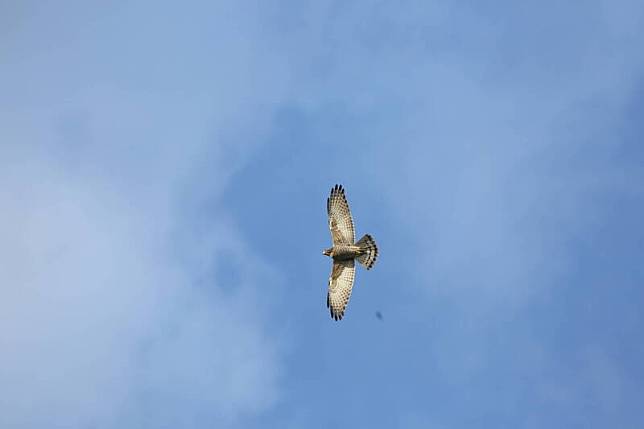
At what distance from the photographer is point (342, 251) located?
32.2 meters

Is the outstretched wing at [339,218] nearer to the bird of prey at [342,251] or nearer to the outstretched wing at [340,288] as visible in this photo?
the bird of prey at [342,251]

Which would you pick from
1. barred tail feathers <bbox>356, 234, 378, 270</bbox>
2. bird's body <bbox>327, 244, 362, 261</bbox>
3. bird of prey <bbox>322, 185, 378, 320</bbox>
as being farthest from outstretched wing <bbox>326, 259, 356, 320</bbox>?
barred tail feathers <bbox>356, 234, 378, 270</bbox>

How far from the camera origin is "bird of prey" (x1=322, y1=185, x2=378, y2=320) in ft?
105

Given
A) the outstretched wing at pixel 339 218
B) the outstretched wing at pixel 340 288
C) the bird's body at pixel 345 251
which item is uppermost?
the outstretched wing at pixel 339 218

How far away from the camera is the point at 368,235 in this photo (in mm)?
32281

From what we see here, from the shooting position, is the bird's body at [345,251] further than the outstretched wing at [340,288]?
No

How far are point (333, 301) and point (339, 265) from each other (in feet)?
5.36

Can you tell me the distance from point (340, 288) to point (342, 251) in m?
1.89

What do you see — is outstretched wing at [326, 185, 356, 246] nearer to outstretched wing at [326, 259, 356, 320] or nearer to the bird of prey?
the bird of prey

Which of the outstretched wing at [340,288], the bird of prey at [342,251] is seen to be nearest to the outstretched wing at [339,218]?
the bird of prey at [342,251]

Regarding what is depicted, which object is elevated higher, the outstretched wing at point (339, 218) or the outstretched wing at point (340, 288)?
the outstretched wing at point (339, 218)

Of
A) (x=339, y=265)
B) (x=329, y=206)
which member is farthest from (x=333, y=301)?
(x=329, y=206)

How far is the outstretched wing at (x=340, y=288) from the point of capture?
108ft

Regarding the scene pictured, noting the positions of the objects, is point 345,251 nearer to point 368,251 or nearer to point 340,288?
point 368,251
